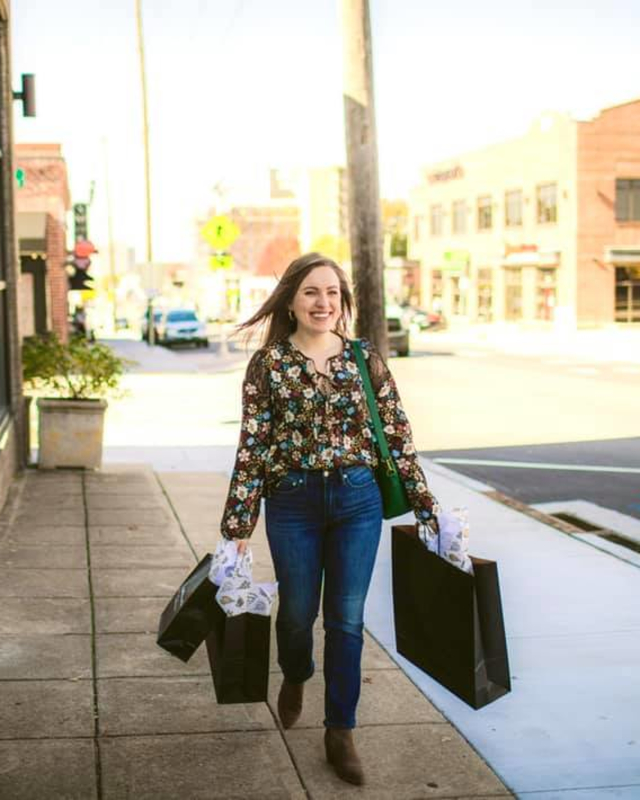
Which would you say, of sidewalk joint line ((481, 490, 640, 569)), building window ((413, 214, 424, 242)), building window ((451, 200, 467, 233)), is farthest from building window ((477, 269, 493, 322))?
sidewalk joint line ((481, 490, 640, 569))

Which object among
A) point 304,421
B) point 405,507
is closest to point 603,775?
point 405,507

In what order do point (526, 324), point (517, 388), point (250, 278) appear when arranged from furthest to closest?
point (250, 278), point (526, 324), point (517, 388)

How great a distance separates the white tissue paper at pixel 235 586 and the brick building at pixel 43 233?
3099cm

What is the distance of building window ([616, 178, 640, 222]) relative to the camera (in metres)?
63.1

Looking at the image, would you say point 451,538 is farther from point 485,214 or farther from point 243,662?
point 485,214

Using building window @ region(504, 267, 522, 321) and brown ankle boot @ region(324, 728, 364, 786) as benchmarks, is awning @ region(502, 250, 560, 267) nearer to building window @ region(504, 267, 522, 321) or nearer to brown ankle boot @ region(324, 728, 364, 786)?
building window @ region(504, 267, 522, 321)

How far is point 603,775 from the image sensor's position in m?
4.57

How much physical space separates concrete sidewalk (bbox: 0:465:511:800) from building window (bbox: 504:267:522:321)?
63332 mm

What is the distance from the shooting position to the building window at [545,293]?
215 ft

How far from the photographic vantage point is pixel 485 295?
74438 millimetres

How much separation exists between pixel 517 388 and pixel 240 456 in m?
21.7

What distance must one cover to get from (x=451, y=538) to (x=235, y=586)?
0.81 metres

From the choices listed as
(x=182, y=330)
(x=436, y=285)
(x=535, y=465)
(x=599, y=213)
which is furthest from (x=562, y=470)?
(x=436, y=285)

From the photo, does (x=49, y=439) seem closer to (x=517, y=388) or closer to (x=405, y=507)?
(x=405, y=507)
